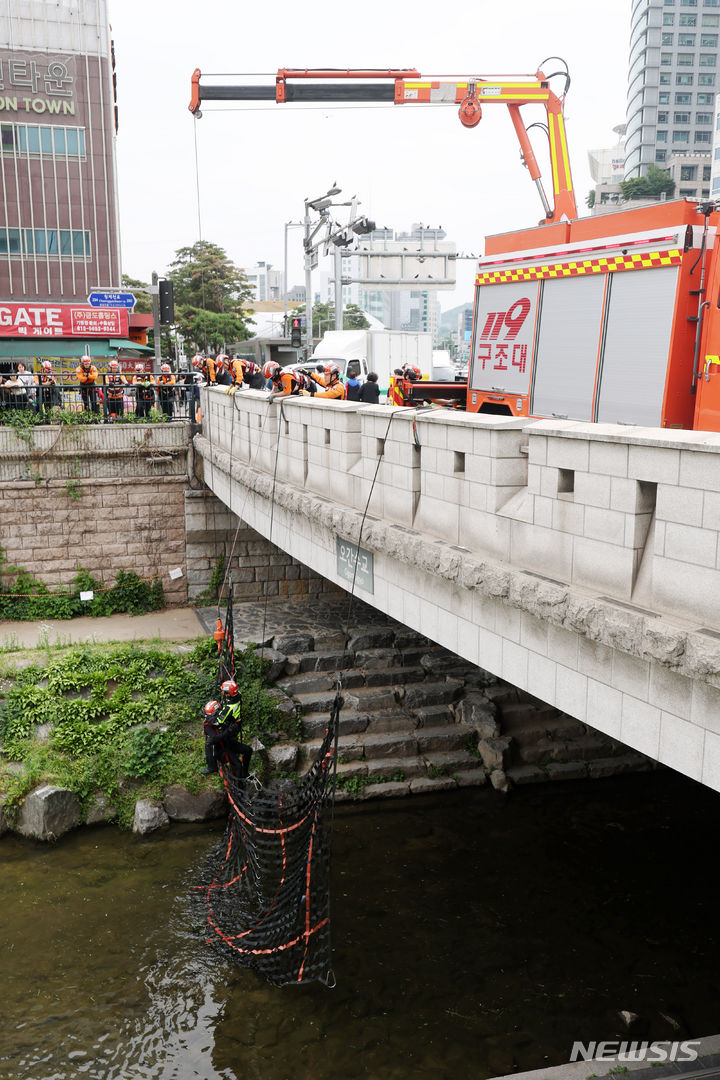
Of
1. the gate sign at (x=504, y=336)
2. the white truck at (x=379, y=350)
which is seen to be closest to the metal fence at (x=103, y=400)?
the white truck at (x=379, y=350)

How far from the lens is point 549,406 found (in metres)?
10.2

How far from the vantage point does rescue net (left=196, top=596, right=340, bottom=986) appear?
850cm

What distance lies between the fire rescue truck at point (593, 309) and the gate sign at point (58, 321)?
23490 mm

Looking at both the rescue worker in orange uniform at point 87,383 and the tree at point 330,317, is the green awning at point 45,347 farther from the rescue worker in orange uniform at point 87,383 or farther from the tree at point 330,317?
the tree at point 330,317

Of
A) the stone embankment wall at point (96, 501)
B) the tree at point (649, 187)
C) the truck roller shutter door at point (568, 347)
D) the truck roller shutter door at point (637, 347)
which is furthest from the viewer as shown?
the tree at point (649, 187)

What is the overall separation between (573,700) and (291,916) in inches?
200

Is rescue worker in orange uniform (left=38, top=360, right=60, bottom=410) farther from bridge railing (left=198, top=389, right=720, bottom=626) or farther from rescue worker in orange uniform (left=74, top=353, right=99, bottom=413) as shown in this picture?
bridge railing (left=198, top=389, right=720, bottom=626)

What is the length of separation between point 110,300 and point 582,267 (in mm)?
28118

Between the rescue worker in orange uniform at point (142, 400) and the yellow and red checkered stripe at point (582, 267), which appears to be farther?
the rescue worker in orange uniform at point (142, 400)

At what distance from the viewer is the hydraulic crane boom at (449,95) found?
12.8 meters

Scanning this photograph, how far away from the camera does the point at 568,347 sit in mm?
9797

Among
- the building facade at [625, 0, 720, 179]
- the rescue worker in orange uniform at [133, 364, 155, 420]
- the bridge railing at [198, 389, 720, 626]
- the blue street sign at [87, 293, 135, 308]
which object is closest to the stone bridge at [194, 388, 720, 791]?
the bridge railing at [198, 389, 720, 626]

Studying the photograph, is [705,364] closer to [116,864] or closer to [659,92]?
[116,864]

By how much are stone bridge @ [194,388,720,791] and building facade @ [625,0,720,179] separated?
324 ft
